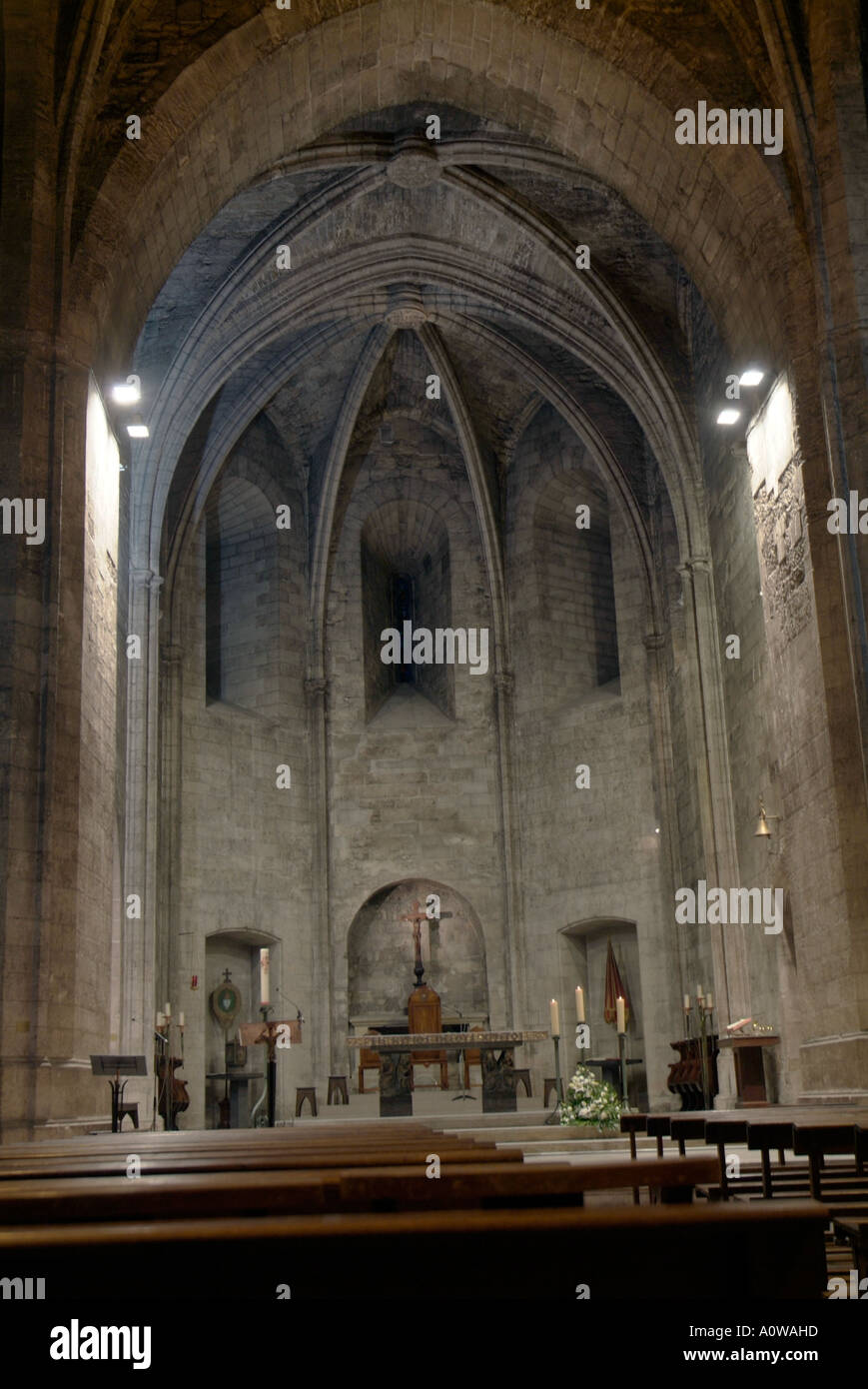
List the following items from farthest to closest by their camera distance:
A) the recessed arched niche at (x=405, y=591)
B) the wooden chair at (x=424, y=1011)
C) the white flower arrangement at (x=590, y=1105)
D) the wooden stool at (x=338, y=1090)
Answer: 1. the recessed arched niche at (x=405, y=591)
2. the wooden chair at (x=424, y=1011)
3. the wooden stool at (x=338, y=1090)
4. the white flower arrangement at (x=590, y=1105)

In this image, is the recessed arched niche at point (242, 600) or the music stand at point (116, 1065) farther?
the recessed arched niche at point (242, 600)

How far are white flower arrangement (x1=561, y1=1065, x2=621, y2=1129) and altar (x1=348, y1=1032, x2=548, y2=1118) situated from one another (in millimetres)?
2138

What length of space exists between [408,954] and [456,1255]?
19899mm

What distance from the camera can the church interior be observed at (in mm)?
5316

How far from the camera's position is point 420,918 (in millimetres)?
20219

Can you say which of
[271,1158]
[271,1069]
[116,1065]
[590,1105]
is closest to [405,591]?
[271,1069]

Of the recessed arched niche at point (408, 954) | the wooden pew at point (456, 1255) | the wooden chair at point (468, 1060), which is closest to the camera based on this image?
the wooden pew at point (456, 1255)

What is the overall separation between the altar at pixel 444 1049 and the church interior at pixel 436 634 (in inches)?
2.3

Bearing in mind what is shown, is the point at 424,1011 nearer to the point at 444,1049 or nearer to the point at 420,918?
the point at 420,918

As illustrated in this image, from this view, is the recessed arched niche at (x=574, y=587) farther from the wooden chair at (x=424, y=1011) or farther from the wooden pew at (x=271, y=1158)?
the wooden pew at (x=271, y=1158)

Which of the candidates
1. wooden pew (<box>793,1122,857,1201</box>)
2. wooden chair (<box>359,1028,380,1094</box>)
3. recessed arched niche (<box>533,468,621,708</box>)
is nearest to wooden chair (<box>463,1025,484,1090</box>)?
wooden chair (<box>359,1028,380,1094</box>)

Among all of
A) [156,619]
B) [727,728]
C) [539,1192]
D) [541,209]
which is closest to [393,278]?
[541,209]

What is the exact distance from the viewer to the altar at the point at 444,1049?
14031 millimetres

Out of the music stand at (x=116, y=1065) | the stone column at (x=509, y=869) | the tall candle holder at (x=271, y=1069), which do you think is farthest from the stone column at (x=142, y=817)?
the music stand at (x=116, y=1065)
